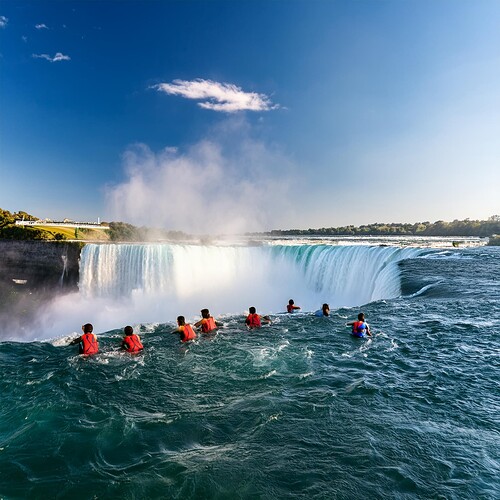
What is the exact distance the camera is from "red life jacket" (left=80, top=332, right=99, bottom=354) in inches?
457

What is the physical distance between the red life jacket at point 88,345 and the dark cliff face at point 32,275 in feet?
74.4

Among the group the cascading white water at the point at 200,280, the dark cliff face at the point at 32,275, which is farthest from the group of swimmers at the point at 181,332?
the dark cliff face at the point at 32,275

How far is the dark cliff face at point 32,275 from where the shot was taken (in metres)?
32.8

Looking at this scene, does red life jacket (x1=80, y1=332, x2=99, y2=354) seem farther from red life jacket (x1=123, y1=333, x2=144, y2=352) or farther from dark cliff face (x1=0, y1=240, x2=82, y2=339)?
dark cliff face (x1=0, y1=240, x2=82, y2=339)

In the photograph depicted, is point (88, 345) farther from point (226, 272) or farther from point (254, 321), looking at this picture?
point (226, 272)

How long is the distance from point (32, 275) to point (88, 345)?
2716 centimetres

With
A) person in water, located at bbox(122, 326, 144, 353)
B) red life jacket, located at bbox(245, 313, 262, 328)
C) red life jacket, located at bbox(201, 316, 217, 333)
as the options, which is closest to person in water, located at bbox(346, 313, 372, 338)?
red life jacket, located at bbox(245, 313, 262, 328)

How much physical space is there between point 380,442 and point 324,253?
78.5 ft

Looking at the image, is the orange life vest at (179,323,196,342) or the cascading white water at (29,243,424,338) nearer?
the orange life vest at (179,323,196,342)

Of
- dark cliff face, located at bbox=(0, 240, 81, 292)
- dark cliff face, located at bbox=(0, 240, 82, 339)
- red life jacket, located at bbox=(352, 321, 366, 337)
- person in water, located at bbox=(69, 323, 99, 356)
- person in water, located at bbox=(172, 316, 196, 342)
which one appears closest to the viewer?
person in water, located at bbox=(69, 323, 99, 356)

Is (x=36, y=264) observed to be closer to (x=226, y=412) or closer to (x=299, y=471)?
(x=226, y=412)

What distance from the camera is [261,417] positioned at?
7551 mm

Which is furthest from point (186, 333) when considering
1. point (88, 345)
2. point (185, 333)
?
point (88, 345)

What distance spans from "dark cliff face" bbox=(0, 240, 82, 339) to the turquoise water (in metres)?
21.7
